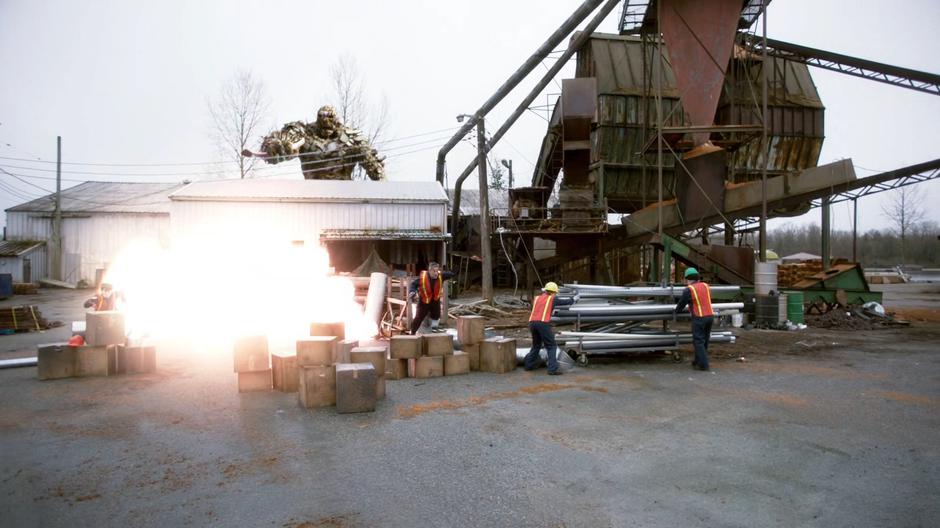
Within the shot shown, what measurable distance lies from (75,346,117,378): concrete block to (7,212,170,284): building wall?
95.1 feet

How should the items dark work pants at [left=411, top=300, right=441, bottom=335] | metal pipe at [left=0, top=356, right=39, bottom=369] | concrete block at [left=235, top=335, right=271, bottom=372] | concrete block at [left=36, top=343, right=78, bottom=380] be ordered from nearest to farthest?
concrete block at [left=235, top=335, right=271, bottom=372]
concrete block at [left=36, top=343, right=78, bottom=380]
metal pipe at [left=0, top=356, right=39, bottom=369]
dark work pants at [left=411, top=300, right=441, bottom=335]

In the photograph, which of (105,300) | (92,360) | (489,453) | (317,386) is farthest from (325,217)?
(489,453)

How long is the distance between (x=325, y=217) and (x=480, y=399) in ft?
66.9

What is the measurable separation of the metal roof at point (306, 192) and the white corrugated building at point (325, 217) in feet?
0.14

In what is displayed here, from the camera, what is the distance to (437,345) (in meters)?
9.40

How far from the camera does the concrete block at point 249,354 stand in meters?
8.16

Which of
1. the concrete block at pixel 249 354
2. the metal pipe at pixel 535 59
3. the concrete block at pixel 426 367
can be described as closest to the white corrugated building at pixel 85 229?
the metal pipe at pixel 535 59

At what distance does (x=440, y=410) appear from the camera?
7.25 meters

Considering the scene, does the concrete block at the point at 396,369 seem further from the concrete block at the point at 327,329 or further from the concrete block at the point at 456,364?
the concrete block at the point at 327,329

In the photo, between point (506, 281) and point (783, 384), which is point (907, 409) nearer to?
point (783, 384)

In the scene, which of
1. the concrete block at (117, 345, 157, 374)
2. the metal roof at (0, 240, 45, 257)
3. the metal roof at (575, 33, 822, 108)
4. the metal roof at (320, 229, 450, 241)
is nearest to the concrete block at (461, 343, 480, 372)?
the concrete block at (117, 345, 157, 374)

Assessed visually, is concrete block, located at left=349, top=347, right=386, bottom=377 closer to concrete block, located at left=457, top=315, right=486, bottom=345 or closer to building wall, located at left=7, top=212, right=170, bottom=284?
concrete block, located at left=457, top=315, right=486, bottom=345

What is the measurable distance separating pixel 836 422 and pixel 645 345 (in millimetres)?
4019

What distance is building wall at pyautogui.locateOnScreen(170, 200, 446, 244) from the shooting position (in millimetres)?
25328
